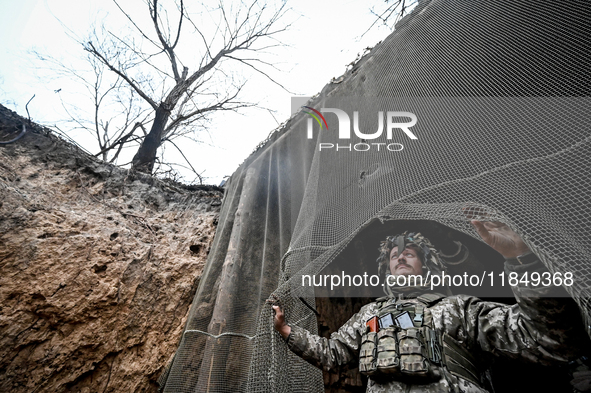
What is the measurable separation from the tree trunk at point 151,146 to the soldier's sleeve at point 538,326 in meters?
4.39

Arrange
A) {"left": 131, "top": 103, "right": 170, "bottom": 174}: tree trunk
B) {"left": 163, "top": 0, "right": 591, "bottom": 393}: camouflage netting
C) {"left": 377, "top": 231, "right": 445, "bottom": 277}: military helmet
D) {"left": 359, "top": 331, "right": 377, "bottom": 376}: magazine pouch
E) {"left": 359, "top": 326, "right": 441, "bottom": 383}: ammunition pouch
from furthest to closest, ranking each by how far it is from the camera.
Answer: {"left": 131, "top": 103, "right": 170, "bottom": 174}: tree trunk → {"left": 377, "top": 231, "right": 445, "bottom": 277}: military helmet → {"left": 359, "top": 331, "right": 377, "bottom": 376}: magazine pouch → {"left": 359, "top": 326, "right": 441, "bottom": 383}: ammunition pouch → {"left": 163, "top": 0, "right": 591, "bottom": 393}: camouflage netting

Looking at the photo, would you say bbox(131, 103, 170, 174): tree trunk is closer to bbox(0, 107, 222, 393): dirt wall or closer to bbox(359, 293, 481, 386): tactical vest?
bbox(0, 107, 222, 393): dirt wall

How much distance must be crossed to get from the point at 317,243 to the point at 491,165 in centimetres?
99

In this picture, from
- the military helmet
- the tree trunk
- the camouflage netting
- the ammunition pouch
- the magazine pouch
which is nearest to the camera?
the camouflage netting

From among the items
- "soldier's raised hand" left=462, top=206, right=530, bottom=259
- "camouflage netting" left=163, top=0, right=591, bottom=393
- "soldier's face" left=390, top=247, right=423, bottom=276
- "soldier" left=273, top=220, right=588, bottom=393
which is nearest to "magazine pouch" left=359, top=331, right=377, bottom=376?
"soldier" left=273, top=220, right=588, bottom=393

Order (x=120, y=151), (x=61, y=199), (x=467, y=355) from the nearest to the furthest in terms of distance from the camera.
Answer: (x=467, y=355) → (x=61, y=199) → (x=120, y=151)

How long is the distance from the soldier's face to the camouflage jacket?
0.20 metres

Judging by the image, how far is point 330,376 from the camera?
262cm

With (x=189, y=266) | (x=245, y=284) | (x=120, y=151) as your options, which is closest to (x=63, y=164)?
(x=189, y=266)

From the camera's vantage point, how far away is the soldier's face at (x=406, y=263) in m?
2.07

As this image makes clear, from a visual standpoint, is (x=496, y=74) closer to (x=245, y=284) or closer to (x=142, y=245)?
(x=245, y=284)

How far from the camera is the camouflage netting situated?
1129mm

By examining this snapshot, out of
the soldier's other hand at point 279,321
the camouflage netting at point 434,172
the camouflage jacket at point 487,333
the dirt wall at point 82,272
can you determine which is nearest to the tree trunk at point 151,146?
the dirt wall at point 82,272

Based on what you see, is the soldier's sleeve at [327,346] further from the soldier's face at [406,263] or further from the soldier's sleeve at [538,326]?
the soldier's sleeve at [538,326]
